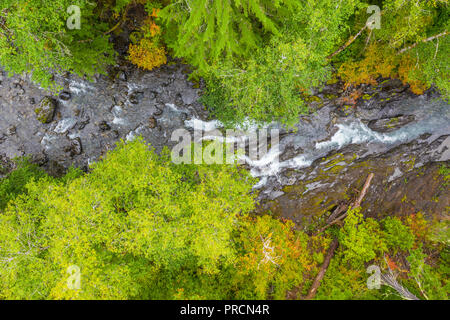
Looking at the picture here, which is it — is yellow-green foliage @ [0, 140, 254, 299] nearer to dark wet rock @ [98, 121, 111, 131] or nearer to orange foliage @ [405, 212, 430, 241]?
dark wet rock @ [98, 121, 111, 131]

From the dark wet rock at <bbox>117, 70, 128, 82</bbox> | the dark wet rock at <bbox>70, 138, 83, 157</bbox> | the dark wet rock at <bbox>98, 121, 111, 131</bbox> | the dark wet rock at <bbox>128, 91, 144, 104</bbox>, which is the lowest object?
the dark wet rock at <bbox>70, 138, 83, 157</bbox>

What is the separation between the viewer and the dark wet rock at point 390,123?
1523 cm

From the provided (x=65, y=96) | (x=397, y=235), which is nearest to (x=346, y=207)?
(x=397, y=235)

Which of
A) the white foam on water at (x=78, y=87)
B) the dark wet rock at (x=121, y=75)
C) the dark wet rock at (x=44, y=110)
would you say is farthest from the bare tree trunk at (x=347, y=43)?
the dark wet rock at (x=44, y=110)

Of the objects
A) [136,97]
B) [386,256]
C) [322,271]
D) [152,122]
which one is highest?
[136,97]

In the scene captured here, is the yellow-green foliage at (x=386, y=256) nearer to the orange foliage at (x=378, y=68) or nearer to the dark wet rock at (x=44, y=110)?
the orange foliage at (x=378, y=68)

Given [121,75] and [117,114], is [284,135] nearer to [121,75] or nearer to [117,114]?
[117,114]

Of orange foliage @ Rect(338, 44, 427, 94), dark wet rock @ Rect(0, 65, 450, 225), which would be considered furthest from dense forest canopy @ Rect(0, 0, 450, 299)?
dark wet rock @ Rect(0, 65, 450, 225)

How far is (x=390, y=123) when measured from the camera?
606 inches

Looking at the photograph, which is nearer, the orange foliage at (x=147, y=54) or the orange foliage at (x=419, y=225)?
the orange foliage at (x=419, y=225)

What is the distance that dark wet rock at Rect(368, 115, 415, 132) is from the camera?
1523 cm

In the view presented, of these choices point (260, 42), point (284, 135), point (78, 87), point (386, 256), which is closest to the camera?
point (260, 42)

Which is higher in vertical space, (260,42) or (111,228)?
(260,42)

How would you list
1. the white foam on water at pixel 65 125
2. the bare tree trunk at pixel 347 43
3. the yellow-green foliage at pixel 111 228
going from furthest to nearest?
the white foam on water at pixel 65 125 → the bare tree trunk at pixel 347 43 → the yellow-green foliage at pixel 111 228
